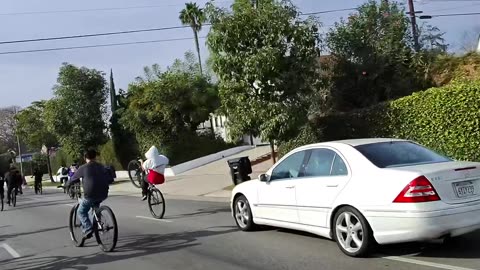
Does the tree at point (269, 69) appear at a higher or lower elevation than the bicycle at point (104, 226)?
higher

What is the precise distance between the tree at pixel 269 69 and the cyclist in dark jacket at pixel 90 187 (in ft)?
24.0

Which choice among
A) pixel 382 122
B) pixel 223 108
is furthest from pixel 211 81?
pixel 382 122

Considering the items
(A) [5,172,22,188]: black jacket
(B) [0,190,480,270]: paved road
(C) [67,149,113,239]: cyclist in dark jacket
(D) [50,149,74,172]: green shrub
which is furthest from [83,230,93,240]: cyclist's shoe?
(D) [50,149,74,172]: green shrub

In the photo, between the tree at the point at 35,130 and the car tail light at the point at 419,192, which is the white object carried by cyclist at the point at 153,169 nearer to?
the car tail light at the point at 419,192

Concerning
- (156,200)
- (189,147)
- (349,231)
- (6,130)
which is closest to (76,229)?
(156,200)

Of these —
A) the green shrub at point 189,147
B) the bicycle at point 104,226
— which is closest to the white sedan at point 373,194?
the bicycle at point 104,226

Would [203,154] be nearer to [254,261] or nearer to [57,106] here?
[57,106]

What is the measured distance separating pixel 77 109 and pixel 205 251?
101 feet

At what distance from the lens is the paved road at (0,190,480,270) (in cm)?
718

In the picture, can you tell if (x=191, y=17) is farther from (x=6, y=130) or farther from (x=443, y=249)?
(x=6, y=130)

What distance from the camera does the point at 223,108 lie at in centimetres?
1762

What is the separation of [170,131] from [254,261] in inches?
1060

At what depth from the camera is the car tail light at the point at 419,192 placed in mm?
6719

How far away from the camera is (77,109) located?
37719 mm
